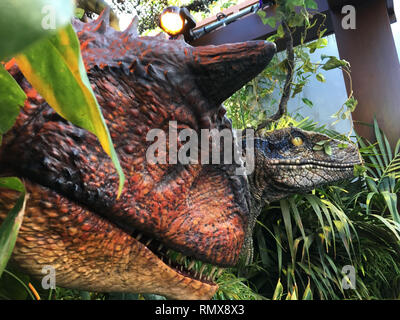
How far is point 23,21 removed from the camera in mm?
135

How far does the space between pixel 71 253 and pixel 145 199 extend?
0.40ft

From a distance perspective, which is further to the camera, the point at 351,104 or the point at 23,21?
the point at 351,104

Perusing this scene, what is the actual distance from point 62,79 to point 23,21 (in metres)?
0.06

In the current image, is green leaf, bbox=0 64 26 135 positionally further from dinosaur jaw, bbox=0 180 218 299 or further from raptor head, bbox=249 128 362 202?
raptor head, bbox=249 128 362 202

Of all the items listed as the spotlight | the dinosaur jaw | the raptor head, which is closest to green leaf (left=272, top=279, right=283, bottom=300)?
the raptor head

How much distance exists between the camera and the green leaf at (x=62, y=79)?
0.59ft

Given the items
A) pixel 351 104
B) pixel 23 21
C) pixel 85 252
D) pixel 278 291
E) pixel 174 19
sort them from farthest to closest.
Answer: pixel 174 19 < pixel 351 104 < pixel 278 291 < pixel 85 252 < pixel 23 21

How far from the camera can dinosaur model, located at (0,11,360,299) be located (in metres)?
0.43

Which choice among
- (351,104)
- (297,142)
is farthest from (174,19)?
(297,142)

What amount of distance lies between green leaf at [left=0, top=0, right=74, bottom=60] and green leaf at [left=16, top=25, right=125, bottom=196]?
0.04 m

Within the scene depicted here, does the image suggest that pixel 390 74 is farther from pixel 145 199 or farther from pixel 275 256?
pixel 145 199

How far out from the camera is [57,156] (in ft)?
1.40

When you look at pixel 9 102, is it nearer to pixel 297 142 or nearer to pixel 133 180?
pixel 133 180

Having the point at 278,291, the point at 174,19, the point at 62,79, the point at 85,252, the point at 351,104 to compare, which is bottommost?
the point at 278,291
